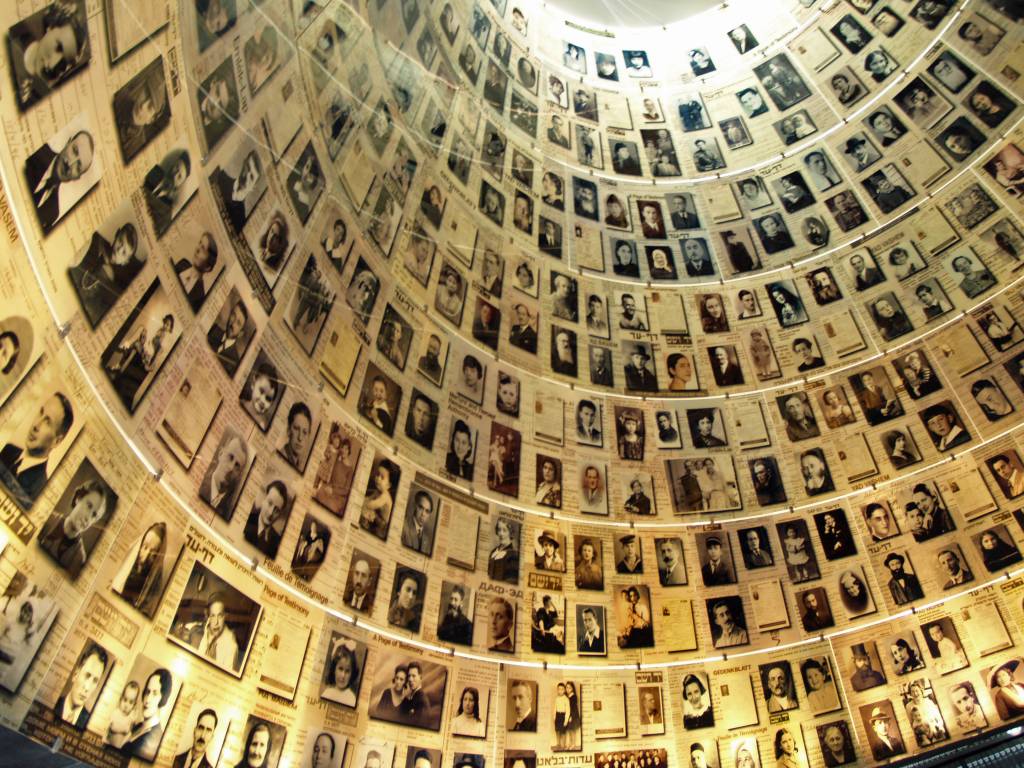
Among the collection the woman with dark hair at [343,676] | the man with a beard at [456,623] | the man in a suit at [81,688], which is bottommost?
the man in a suit at [81,688]

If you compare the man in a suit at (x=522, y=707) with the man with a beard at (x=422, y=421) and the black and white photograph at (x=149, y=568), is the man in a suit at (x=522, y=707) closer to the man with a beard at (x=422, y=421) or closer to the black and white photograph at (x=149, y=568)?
the man with a beard at (x=422, y=421)

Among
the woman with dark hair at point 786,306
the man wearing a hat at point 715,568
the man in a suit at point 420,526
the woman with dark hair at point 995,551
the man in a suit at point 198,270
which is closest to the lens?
the man in a suit at point 198,270

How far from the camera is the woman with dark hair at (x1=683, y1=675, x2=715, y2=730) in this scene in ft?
39.8

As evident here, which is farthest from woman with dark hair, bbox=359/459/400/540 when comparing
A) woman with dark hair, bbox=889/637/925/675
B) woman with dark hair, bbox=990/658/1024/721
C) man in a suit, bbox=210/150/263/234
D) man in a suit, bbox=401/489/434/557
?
woman with dark hair, bbox=990/658/1024/721

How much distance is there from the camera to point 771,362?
51.9 ft

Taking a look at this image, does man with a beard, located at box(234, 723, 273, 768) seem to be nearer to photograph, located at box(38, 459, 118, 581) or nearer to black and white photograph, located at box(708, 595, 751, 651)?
photograph, located at box(38, 459, 118, 581)

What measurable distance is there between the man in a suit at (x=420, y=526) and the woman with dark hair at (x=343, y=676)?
182cm

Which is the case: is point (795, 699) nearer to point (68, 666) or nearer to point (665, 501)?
point (665, 501)

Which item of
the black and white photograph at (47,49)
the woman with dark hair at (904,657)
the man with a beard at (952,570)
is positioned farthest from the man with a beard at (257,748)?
the man with a beard at (952,570)

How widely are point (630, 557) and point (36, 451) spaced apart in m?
9.59

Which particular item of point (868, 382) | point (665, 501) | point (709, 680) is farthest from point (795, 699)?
point (868, 382)

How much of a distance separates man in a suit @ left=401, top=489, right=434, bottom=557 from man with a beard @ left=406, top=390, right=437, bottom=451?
853 millimetres

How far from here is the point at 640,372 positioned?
1582cm

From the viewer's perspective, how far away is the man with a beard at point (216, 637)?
26.0 ft
